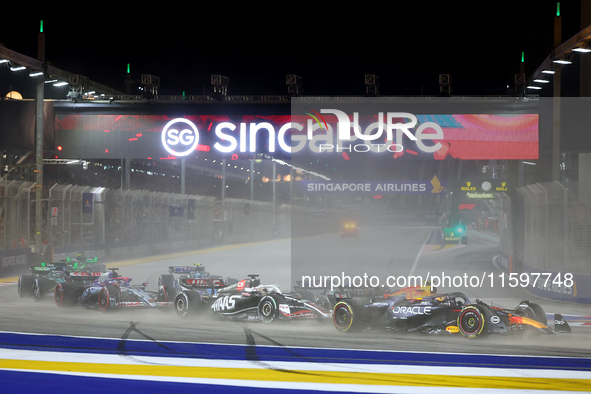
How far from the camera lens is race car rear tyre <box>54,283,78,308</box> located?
1358cm

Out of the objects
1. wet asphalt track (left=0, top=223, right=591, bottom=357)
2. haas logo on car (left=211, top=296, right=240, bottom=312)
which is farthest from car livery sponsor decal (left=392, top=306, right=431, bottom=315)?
haas logo on car (left=211, top=296, right=240, bottom=312)

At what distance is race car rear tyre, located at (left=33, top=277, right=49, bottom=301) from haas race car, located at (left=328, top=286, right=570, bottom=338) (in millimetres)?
8262

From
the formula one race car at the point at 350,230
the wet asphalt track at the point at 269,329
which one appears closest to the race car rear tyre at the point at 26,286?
the wet asphalt track at the point at 269,329

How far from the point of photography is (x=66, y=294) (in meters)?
13.6

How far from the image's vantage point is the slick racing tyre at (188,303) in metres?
12.2

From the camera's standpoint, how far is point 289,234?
51625 mm

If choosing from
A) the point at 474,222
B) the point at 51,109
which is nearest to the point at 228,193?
the point at 474,222

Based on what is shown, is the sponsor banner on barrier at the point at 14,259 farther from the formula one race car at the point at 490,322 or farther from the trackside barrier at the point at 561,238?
the trackside barrier at the point at 561,238

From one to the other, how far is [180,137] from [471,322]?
10.7 m

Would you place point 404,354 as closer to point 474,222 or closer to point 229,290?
point 229,290

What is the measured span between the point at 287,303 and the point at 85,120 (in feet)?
33.4

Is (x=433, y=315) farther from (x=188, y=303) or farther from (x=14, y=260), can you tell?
(x=14, y=260)

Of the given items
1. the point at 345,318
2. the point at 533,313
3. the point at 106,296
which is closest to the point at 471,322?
the point at 533,313

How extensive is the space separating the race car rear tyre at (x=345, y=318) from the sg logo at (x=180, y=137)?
824cm
